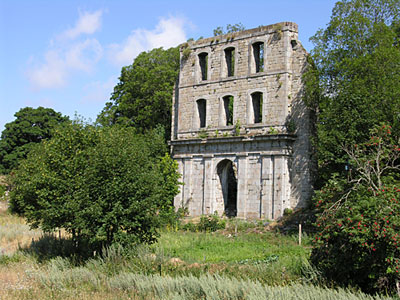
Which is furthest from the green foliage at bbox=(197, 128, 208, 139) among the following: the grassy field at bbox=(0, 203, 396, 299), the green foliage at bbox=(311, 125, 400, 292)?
the green foliage at bbox=(311, 125, 400, 292)

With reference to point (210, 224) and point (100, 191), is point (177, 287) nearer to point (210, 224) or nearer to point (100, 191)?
point (100, 191)

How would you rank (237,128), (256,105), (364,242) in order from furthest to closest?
1. (256,105)
2. (237,128)
3. (364,242)

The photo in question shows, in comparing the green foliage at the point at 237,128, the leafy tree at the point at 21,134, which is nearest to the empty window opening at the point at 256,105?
the green foliage at the point at 237,128

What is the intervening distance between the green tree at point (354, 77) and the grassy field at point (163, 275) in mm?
5588

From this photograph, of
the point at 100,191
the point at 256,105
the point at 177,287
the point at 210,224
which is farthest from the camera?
the point at 256,105

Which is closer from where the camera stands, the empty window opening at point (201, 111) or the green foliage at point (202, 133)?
the green foliage at point (202, 133)

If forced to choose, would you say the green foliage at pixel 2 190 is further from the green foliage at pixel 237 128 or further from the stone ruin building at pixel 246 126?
the green foliage at pixel 237 128

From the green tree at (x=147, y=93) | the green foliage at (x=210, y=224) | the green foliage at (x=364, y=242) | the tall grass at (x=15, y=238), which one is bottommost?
the tall grass at (x=15, y=238)

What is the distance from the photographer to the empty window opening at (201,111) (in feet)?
96.8

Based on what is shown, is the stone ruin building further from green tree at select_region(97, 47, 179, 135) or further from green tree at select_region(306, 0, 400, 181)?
green tree at select_region(97, 47, 179, 135)

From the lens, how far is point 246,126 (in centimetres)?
2648

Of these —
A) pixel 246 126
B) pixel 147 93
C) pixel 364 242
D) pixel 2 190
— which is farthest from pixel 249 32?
pixel 2 190

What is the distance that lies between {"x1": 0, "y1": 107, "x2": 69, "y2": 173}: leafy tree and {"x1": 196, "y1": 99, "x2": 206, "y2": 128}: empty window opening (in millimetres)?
23745

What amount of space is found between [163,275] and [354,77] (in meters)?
13.7
